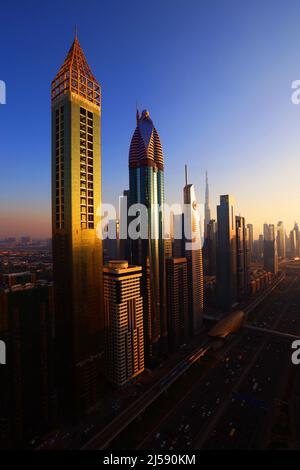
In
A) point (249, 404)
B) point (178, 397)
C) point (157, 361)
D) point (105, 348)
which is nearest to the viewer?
point (249, 404)

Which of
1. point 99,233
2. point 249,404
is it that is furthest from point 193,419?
point 99,233

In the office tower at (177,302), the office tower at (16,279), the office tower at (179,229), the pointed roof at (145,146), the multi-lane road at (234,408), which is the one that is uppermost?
the pointed roof at (145,146)

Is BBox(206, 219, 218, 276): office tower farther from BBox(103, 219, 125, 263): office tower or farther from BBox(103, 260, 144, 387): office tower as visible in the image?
BBox(103, 260, 144, 387): office tower

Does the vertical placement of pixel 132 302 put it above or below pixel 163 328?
above

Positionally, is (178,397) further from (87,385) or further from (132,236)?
(132,236)

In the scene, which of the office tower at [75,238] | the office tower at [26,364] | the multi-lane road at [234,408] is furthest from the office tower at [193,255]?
the office tower at [26,364]

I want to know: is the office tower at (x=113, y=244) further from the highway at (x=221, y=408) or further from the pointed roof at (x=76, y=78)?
the highway at (x=221, y=408)

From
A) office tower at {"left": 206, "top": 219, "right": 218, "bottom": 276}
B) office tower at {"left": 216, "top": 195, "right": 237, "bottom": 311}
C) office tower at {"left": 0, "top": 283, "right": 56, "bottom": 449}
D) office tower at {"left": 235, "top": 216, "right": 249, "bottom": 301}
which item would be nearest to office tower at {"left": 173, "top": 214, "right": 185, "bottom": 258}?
office tower at {"left": 216, "top": 195, "right": 237, "bottom": 311}
